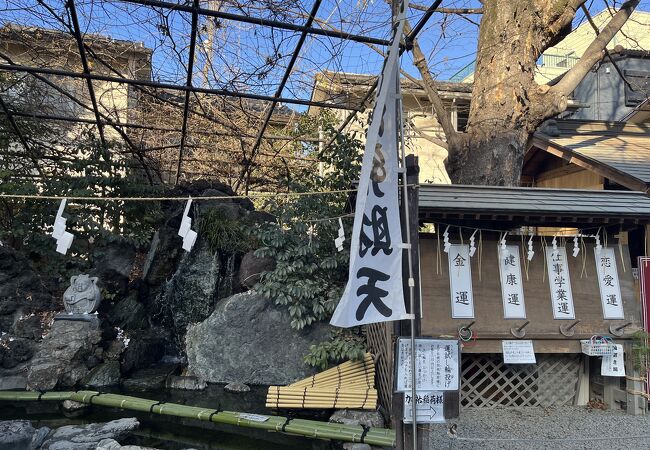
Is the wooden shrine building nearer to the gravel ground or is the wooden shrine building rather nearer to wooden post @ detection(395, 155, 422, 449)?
the gravel ground

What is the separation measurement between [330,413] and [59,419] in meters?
4.32

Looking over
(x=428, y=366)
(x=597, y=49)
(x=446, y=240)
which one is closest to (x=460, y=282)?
(x=446, y=240)

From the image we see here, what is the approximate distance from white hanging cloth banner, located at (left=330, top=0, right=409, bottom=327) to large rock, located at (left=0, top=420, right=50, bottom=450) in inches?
173

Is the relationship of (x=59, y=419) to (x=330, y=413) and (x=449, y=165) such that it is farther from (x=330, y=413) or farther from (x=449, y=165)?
(x=449, y=165)

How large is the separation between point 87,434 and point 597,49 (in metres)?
11.1

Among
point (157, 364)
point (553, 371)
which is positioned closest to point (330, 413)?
point (553, 371)

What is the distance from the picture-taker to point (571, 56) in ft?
68.6

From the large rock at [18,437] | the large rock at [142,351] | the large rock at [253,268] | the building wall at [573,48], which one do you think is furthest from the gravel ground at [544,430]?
the building wall at [573,48]

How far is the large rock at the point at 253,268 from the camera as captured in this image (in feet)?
31.2

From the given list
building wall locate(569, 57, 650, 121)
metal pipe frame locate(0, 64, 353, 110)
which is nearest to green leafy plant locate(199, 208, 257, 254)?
metal pipe frame locate(0, 64, 353, 110)

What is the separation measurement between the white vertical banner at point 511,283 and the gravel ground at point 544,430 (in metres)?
1.56

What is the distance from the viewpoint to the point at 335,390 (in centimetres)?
674

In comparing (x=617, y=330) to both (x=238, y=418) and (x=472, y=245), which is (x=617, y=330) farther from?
(x=238, y=418)

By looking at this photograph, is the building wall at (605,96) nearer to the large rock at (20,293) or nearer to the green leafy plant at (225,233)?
the green leafy plant at (225,233)
